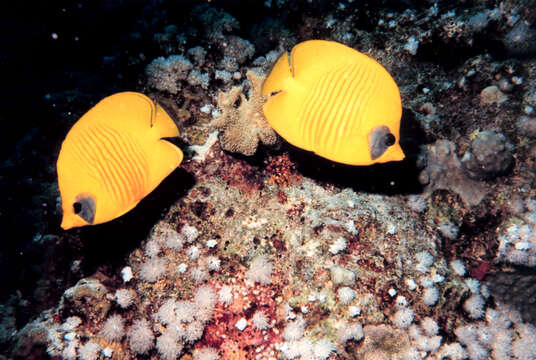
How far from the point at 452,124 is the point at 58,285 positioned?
3841mm

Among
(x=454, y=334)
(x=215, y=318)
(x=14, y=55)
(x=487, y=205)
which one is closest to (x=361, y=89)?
(x=215, y=318)

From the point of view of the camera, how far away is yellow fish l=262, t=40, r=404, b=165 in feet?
4.94

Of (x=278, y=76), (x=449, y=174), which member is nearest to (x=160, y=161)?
(x=278, y=76)

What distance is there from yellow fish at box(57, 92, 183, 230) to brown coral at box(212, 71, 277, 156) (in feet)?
1.51

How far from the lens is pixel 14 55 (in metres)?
4.31

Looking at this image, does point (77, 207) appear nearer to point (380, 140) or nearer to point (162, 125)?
point (162, 125)

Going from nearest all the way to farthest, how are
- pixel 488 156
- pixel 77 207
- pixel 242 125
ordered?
pixel 77 207, pixel 242 125, pixel 488 156

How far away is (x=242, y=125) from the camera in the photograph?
205 cm

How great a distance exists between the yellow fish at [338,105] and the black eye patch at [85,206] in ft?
3.49

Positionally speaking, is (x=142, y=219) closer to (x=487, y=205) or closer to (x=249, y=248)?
(x=249, y=248)

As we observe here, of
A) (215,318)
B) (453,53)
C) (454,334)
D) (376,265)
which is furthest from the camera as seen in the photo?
(453,53)

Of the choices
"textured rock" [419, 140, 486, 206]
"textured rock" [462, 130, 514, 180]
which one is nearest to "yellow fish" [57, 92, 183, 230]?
"textured rock" [419, 140, 486, 206]

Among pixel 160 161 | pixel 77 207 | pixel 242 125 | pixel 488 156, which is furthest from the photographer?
pixel 488 156

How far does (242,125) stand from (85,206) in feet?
3.53
